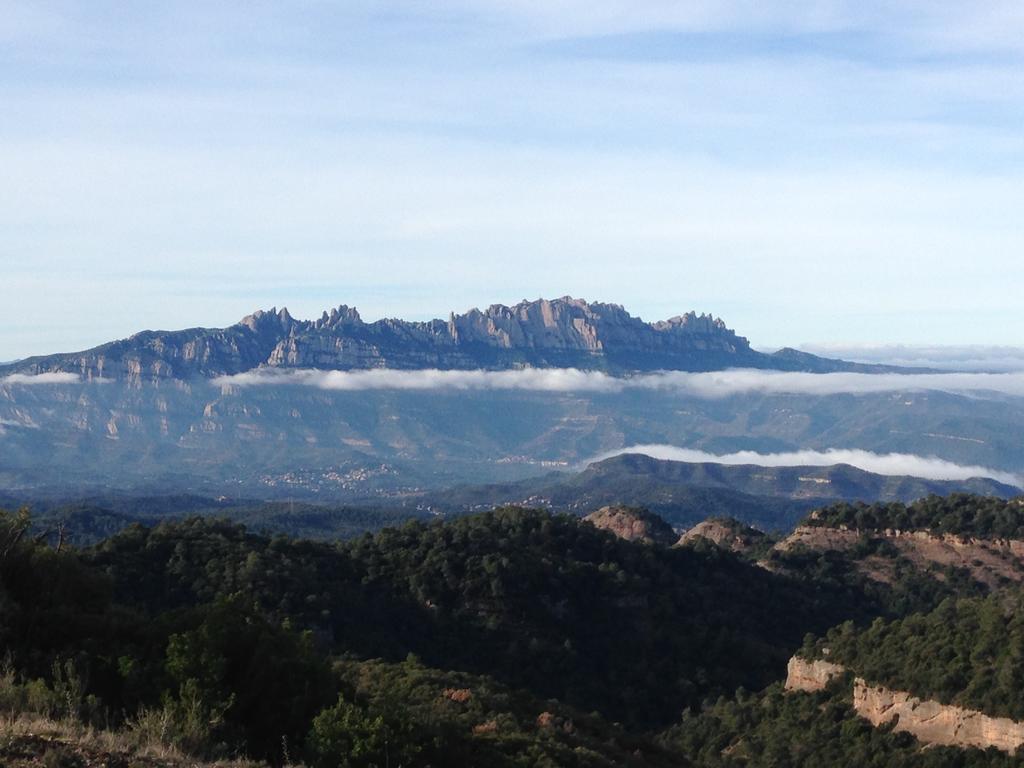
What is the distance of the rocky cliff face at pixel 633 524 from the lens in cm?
13712

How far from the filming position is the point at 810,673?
6931cm

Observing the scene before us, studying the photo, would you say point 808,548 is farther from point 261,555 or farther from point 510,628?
point 261,555

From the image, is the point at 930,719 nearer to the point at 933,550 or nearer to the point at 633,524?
the point at 933,550

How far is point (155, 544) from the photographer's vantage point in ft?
271

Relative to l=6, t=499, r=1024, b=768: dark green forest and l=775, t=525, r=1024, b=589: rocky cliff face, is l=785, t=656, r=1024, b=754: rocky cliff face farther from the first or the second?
l=775, t=525, r=1024, b=589: rocky cliff face

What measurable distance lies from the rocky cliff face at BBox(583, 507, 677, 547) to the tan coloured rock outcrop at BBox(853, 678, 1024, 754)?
7117 cm

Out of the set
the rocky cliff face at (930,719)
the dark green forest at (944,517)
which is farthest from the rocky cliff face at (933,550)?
the rocky cliff face at (930,719)

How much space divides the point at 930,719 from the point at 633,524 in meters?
84.7

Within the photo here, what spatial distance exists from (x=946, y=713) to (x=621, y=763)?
21.6 m

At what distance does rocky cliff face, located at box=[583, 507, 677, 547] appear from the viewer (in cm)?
13712

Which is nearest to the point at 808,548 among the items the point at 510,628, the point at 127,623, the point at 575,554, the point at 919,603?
the point at 919,603

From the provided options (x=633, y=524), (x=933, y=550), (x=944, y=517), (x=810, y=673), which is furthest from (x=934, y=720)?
(x=633, y=524)

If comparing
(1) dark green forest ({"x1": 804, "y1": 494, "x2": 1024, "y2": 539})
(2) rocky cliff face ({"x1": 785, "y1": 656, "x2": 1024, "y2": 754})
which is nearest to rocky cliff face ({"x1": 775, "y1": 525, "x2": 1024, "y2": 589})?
(1) dark green forest ({"x1": 804, "y1": 494, "x2": 1024, "y2": 539})

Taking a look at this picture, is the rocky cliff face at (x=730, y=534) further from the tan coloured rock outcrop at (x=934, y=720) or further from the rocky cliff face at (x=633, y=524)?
the tan coloured rock outcrop at (x=934, y=720)
